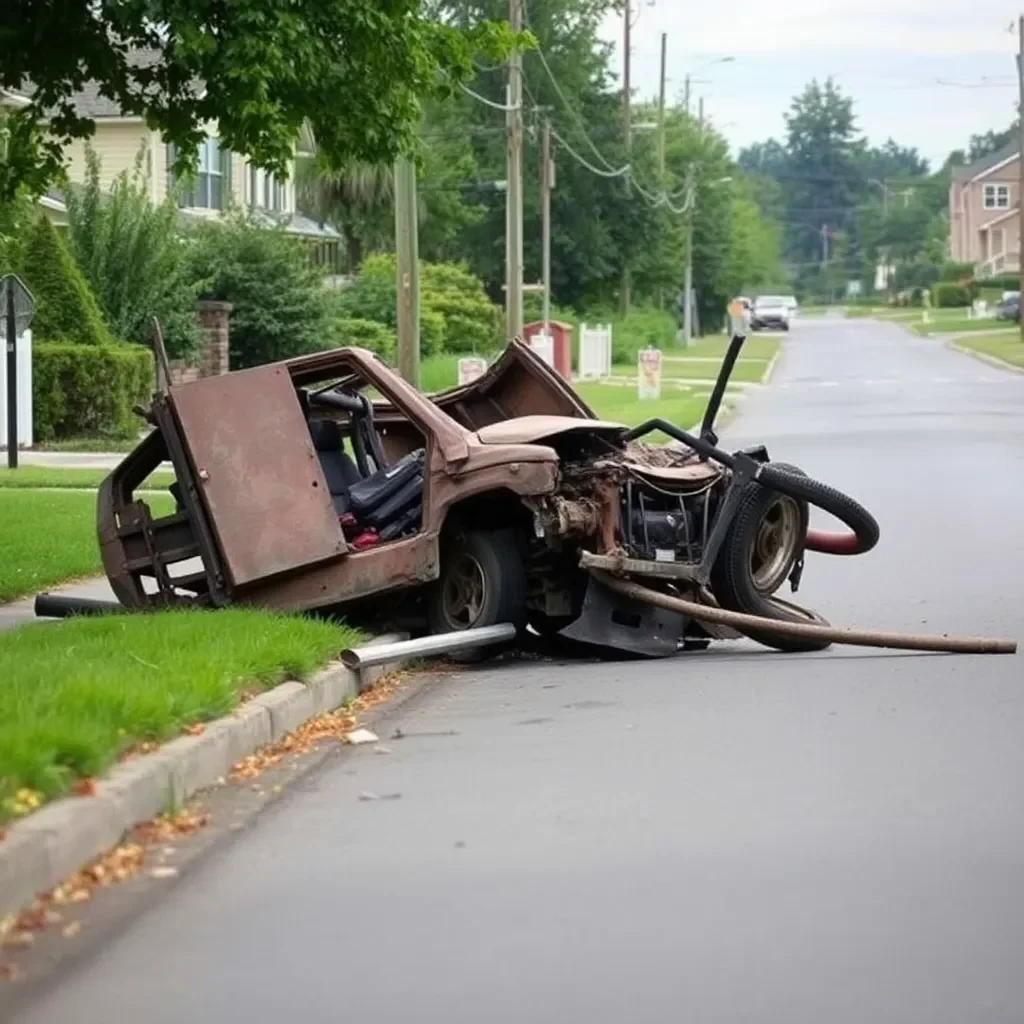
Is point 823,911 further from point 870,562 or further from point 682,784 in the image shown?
point 870,562

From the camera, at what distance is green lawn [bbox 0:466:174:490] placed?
24875 millimetres

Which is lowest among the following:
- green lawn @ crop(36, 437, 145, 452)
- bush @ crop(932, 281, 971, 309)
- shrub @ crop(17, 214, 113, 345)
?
green lawn @ crop(36, 437, 145, 452)

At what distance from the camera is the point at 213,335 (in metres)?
38.4

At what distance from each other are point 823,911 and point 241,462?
6.63m

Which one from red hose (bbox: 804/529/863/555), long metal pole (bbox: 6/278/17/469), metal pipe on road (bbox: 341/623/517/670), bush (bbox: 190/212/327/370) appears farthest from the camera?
bush (bbox: 190/212/327/370)

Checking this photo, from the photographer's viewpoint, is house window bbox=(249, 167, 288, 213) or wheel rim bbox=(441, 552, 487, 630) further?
house window bbox=(249, 167, 288, 213)

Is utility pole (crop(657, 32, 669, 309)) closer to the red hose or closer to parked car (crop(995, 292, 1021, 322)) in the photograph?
parked car (crop(995, 292, 1021, 322))

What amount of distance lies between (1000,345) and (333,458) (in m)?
69.3

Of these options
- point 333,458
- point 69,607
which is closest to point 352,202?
point 69,607

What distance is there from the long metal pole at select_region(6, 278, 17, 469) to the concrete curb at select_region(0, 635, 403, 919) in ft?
53.5

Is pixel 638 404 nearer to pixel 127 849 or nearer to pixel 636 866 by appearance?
pixel 127 849

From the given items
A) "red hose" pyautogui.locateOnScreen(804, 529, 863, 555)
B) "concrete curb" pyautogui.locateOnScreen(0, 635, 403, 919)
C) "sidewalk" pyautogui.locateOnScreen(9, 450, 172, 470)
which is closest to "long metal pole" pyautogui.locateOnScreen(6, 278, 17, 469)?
"sidewalk" pyautogui.locateOnScreen(9, 450, 172, 470)

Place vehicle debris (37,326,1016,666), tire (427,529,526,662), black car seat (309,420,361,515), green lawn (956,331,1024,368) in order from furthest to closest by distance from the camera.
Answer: green lawn (956,331,1024,368)
black car seat (309,420,361,515)
tire (427,529,526,662)
vehicle debris (37,326,1016,666)

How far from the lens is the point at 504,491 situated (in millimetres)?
12195
